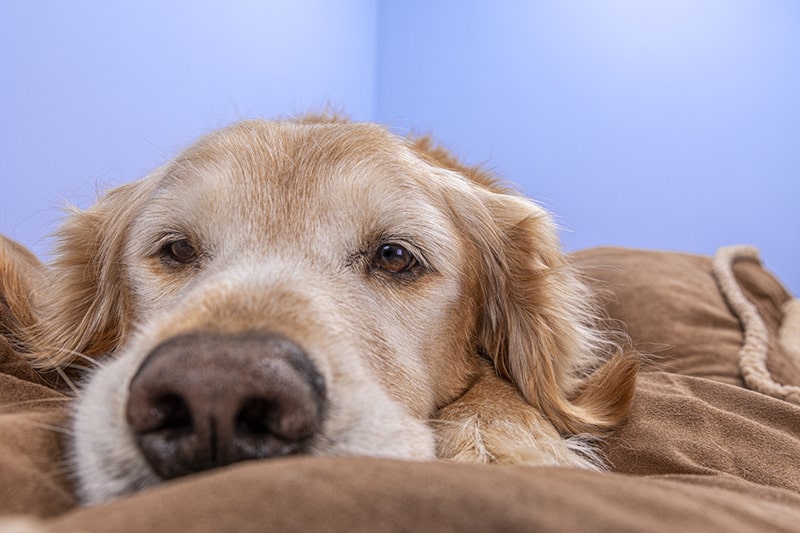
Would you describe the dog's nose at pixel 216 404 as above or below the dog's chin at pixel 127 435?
above

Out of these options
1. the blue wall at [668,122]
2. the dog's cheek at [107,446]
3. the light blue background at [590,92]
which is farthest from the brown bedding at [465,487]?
the blue wall at [668,122]

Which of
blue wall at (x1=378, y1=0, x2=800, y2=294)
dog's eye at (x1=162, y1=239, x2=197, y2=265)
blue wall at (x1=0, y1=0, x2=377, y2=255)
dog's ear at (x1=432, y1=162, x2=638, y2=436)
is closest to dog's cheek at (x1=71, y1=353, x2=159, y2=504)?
dog's eye at (x1=162, y1=239, x2=197, y2=265)

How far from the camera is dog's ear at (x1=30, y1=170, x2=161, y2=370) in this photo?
1856mm

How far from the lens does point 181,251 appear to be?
1672mm

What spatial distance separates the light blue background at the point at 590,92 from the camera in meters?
5.24

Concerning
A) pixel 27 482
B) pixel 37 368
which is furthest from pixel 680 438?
pixel 37 368

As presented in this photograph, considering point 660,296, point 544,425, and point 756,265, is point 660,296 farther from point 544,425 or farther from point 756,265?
point 544,425

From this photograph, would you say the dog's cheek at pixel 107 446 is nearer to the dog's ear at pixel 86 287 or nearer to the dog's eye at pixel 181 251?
the dog's eye at pixel 181 251

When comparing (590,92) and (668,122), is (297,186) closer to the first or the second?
(590,92)

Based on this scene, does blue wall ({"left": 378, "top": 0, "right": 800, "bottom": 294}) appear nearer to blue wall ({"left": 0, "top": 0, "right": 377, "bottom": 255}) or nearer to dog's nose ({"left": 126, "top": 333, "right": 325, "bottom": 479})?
blue wall ({"left": 0, "top": 0, "right": 377, "bottom": 255})

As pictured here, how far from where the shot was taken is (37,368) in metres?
1.72

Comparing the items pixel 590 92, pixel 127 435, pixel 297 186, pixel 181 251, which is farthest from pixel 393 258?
pixel 590 92

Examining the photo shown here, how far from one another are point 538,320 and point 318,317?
0.86 m

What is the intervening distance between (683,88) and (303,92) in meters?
3.21
